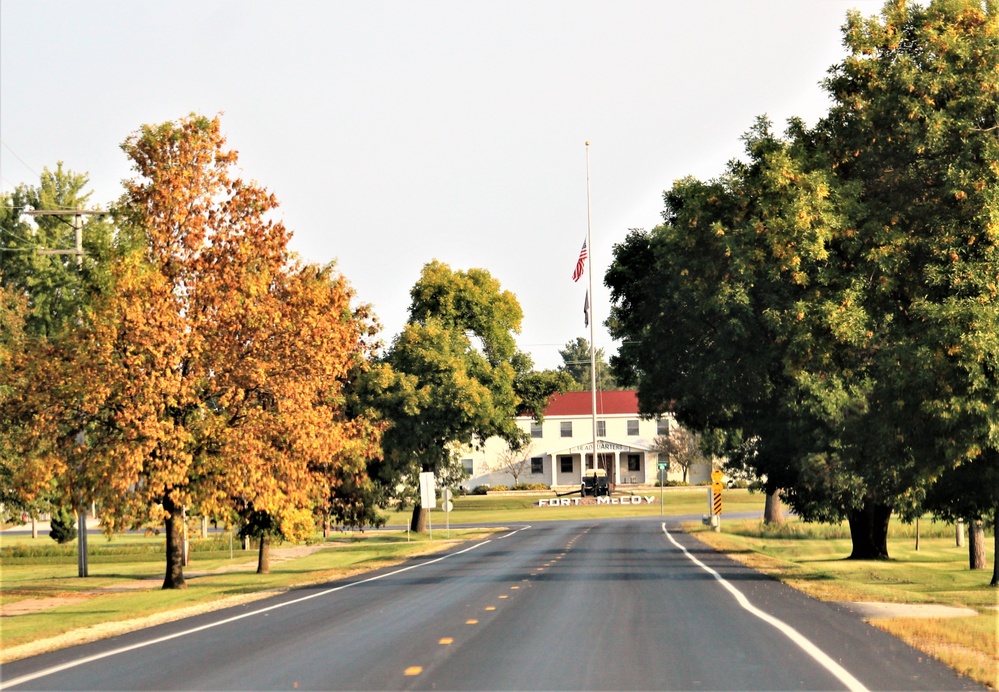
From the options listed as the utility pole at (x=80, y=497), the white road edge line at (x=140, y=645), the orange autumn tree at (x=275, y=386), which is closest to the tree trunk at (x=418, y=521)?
the utility pole at (x=80, y=497)

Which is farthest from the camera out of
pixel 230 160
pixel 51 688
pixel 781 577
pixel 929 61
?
pixel 230 160

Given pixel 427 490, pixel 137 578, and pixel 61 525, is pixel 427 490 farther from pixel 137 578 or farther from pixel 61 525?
pixel 61 525

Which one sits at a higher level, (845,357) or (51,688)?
(845,357)

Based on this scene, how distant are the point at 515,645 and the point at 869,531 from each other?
1103 inches

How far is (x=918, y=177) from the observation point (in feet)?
84.6

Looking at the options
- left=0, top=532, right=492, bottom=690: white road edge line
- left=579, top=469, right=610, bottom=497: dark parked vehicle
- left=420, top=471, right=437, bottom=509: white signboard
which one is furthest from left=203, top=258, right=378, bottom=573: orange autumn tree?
left=579, top=469, right=610, bottom=497: dark parked vehicle

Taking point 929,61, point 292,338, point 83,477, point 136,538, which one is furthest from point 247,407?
point 136,538

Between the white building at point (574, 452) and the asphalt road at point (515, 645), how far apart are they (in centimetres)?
9068

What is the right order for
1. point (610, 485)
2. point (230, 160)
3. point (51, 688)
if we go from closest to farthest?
point (51, 688) → point (230, 160) → point (610, 485)

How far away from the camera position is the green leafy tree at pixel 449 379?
5969 cm

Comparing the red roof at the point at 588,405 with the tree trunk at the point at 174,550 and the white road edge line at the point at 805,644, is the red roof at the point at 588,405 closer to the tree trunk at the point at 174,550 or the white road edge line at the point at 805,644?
the tree trunk at the point at 174,550

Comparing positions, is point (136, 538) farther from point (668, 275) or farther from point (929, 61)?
point (929, 61)

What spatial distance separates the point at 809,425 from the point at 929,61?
10.7m

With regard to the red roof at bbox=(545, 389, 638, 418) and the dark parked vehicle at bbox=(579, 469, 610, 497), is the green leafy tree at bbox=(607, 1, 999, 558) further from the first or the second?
the red roof at bbox=(545, 389, 638, 418)
